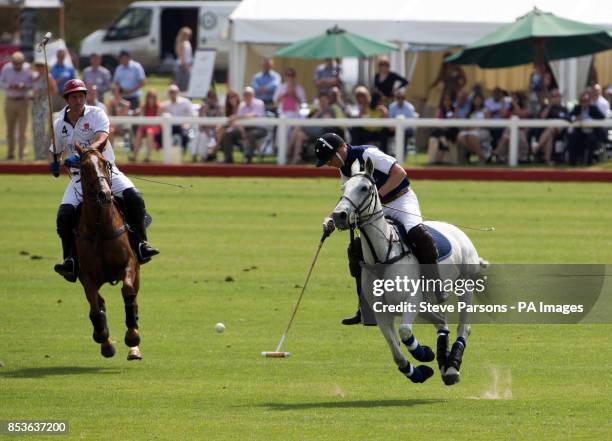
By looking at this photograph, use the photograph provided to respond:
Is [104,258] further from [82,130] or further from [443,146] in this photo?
[443,146]

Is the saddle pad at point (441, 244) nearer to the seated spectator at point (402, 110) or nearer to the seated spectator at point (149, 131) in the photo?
the seated spectator at point (402, 110)

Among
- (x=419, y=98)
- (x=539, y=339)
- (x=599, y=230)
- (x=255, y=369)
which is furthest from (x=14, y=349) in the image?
(x=419, y=98)

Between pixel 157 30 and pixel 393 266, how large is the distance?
131ft

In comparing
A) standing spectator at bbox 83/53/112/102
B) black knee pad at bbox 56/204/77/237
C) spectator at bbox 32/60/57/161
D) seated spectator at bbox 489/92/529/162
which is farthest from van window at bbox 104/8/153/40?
black knee pad at bbox 56/204/77/237

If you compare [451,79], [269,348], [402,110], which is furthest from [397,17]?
[269,348]

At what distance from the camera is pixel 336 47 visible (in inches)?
1126

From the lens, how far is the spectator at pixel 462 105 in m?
28.2

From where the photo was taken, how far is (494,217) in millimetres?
21688

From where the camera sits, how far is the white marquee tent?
29.3 meters

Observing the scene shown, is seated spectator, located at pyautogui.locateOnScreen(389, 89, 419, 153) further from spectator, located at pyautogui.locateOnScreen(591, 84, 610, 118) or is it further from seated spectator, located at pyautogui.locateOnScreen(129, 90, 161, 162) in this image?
seated spectator, located at pyautogui.locateOnScreen(129, 90, 161, 162)

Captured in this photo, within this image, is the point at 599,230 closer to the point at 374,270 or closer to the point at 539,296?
the point at 539,296

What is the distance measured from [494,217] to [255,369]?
9.81 m

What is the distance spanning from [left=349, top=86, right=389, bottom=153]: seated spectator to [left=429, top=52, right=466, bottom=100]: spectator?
1.68 meters

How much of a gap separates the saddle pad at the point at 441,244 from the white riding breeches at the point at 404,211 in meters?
0.18
